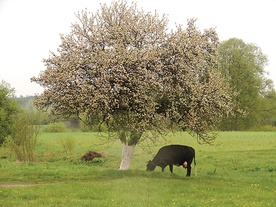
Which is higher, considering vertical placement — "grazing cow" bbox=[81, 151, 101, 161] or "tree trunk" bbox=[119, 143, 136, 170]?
"tree trunk" bbox=[119, 143, 136, 170]

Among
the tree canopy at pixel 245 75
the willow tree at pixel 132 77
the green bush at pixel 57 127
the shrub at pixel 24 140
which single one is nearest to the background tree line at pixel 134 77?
the willow tree at pixel 132 77

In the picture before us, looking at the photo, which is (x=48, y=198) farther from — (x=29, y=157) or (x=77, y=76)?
(x=29, y=157)

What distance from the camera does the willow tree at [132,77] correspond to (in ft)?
74.3

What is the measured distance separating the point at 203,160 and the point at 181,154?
12.8 meters

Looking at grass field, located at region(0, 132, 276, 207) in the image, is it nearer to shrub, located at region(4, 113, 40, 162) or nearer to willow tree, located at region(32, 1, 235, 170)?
willow tree, located at region(32, 1, 235, 170)

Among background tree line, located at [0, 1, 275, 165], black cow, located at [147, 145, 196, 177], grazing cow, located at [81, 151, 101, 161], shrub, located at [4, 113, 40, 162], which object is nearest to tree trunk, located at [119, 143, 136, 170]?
background tree line, located at [0, 1, 275, 165]

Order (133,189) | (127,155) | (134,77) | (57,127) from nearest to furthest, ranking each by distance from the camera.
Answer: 1. (133,189)
2. (134,77)
3. (127,155)
4. (57,127)

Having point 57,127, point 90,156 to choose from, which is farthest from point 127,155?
point 57,127

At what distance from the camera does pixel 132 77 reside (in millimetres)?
22656

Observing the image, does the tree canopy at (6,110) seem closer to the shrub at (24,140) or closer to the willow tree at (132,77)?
the shrub at (24,140)

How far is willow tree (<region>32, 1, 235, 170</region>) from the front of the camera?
892 inches

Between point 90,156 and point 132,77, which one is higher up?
point 132,77

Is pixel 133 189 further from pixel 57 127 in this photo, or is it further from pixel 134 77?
pixel 57 127

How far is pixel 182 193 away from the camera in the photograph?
18.9 meters
